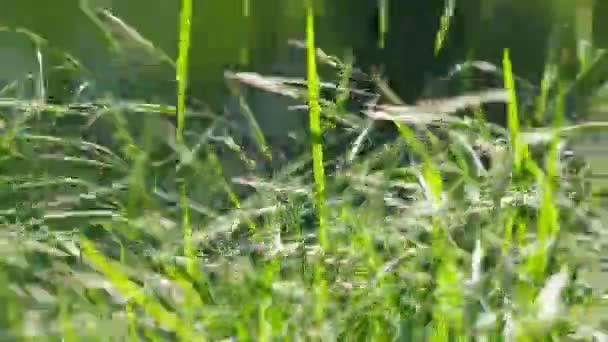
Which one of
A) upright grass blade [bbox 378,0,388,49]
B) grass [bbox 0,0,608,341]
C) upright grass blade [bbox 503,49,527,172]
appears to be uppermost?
upright grass blade [bbox 378,0,388,49]

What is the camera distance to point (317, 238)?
1.16m

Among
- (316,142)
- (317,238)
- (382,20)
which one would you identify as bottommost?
(317,238)

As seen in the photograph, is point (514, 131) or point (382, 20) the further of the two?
point (382, 20)

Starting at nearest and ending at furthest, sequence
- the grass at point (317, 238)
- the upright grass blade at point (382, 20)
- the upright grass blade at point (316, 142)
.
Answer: the grass at point (317, 238), the upright grass blade at point (316, 142), the upright grass blade at point (382, 20)

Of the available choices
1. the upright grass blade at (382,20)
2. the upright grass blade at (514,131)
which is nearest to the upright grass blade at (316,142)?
the upright grass blade at (514,131)

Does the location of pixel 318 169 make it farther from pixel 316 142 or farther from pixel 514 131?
pixel 514 131

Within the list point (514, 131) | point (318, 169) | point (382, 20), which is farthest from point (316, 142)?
point (382, 20)

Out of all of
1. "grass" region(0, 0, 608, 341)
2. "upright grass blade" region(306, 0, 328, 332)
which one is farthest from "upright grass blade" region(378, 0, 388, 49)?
"upright grass blade" region(306, 0, 328, 332)

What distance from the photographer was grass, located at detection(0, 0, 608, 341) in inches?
39.5

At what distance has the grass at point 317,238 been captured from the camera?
100 cm

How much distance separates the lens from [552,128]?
115cm

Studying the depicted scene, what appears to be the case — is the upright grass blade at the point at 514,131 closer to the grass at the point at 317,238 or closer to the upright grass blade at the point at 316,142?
the grass at the point at 317,238

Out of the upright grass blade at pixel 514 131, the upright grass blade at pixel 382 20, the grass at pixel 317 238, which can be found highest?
the upright grass blade at pixel 382 20

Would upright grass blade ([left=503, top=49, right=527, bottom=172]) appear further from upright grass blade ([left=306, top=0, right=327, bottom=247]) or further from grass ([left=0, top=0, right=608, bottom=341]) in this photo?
upright grass blade ([left=306, top=0, right=327, bottom=247])
